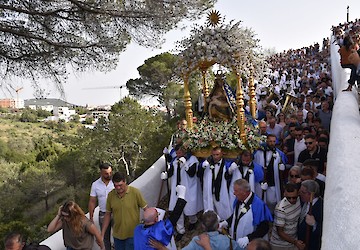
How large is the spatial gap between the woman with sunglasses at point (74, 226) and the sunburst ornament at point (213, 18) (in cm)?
580

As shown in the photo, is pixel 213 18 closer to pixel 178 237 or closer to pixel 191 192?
pixel 191 192

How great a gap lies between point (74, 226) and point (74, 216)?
0.44 feet

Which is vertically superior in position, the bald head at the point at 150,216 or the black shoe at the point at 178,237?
the bald head at the point at 150,216

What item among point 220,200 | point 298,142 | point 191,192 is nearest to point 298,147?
point 298,142

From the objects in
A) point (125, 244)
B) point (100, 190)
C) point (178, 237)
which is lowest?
point (178, 237)

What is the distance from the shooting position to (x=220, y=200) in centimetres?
635

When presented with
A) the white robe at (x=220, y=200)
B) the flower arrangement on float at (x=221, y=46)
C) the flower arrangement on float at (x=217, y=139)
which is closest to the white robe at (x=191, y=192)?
the white robe at (x=220, y=200)

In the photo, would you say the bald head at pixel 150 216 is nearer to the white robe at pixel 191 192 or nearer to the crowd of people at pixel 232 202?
the crowd of people at pixel 232 202

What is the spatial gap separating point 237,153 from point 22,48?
18.5ft

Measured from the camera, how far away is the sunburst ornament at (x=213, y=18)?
8.64 metres

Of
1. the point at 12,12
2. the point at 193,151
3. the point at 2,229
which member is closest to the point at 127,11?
the point at 12,12

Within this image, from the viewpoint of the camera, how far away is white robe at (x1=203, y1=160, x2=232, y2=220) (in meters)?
6.27

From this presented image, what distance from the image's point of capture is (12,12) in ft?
28.2

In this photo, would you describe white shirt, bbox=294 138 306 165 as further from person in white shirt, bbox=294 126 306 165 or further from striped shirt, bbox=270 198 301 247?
striped shirt, bbox=270 198 301 247
